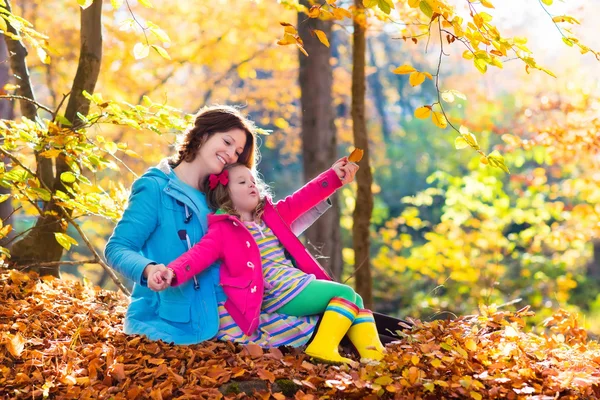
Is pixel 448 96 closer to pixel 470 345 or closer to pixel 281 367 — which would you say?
pixel 470 345

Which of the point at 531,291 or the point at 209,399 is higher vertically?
the point at 209,399

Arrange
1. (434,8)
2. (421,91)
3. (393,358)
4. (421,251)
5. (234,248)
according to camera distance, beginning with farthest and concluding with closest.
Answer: (421,91), (421,251), (234,248), (393,358), (434,8)

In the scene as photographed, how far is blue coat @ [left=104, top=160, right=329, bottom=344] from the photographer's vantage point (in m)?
3.05

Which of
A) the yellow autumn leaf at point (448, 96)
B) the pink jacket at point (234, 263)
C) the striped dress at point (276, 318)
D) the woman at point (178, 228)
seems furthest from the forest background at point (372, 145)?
the pink jacket at point (234, 263)

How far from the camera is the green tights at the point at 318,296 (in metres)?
3.06

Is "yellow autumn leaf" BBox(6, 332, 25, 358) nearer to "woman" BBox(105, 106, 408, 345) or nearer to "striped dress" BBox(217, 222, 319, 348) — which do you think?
"woman" BBox(105, 106, 408, 345)

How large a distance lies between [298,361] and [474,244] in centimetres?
883

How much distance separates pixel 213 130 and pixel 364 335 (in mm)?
1289

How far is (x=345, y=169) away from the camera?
3.38 metres

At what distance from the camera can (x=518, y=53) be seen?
264 cm

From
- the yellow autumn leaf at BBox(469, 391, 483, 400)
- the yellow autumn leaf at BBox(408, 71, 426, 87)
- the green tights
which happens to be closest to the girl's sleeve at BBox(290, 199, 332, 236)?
the green tights

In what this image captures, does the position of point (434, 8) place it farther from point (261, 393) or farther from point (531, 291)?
point (531, 291)

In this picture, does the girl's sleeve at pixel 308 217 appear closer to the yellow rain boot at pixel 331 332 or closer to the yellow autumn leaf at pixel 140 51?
the yellow rain boot at pixel 331 332

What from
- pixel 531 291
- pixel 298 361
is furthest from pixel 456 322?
pixel 531 291
